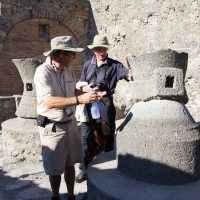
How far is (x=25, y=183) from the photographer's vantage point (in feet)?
11.7

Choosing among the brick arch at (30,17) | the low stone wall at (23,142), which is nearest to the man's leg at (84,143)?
the low stone wall at (23,142)

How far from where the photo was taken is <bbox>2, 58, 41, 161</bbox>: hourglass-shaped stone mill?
4.33 metres

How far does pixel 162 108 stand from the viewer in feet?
7.42

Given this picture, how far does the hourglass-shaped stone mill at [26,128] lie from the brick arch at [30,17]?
11.8 ft

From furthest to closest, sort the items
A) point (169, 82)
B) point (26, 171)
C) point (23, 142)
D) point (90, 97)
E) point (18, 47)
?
point (18, 47) → point (23, 142) → point (26, 171) → point (169, 82) → point (90, 97)

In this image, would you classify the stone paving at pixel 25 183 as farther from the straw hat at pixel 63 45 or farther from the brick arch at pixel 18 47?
the brick arch at pixel 18 47

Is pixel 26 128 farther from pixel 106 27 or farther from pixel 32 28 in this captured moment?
pixel 106 27

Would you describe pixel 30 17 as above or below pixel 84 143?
above

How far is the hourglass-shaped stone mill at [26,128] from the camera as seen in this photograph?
433cm

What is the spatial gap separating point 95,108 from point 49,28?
21.3 feet

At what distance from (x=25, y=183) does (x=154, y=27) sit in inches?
189

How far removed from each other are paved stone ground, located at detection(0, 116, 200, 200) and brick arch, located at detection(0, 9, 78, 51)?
4478mm

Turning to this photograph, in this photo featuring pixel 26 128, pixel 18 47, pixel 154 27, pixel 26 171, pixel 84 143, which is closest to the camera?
pixel 84 143

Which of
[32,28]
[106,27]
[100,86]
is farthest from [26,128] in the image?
[106,27]
